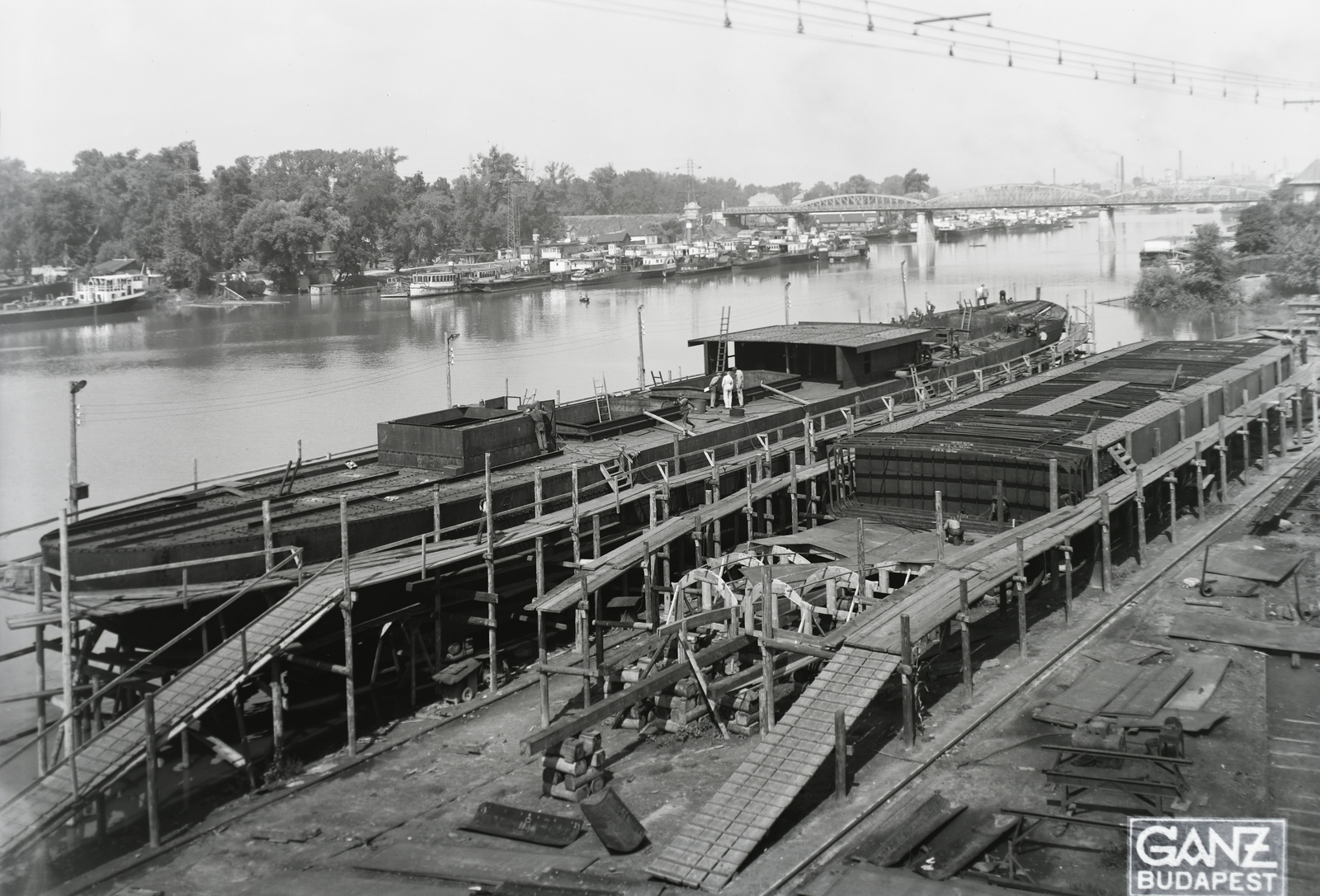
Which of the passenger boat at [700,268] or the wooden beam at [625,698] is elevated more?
the passenger boat at [700,268]

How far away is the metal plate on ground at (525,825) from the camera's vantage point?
18.3m

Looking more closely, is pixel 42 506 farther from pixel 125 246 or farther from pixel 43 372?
pixel 125 246

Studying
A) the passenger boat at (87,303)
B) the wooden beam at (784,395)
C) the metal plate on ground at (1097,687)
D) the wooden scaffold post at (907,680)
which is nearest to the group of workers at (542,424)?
the wooden beam at (784,395)

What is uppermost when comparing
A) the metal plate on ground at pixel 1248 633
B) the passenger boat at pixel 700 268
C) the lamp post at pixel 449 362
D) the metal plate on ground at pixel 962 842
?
the passenger boat at pixel 700 268

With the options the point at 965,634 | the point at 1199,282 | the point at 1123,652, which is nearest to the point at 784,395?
the point at 1123,652

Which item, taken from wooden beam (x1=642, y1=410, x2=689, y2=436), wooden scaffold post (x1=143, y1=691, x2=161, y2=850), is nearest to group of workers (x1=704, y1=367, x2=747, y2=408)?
wooden beam (x1=642, y1=410, x2=689, y2=436)

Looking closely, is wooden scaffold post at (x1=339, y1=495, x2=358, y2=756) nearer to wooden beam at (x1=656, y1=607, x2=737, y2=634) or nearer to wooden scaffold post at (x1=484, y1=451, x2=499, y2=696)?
→ wooden scaffold post at (x1=484, y1=451, x2=499, y2=696)

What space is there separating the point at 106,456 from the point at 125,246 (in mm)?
63056

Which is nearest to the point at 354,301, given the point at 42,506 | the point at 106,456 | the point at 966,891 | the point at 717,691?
the point at 106,456

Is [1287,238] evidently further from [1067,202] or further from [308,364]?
[1067,202]

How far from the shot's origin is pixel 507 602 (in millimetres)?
29031

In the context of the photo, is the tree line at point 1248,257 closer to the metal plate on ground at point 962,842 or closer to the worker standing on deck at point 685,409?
the worker standing on deck at point 685,409

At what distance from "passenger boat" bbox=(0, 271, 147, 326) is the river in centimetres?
140

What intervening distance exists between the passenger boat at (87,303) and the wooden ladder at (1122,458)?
3006 inches
